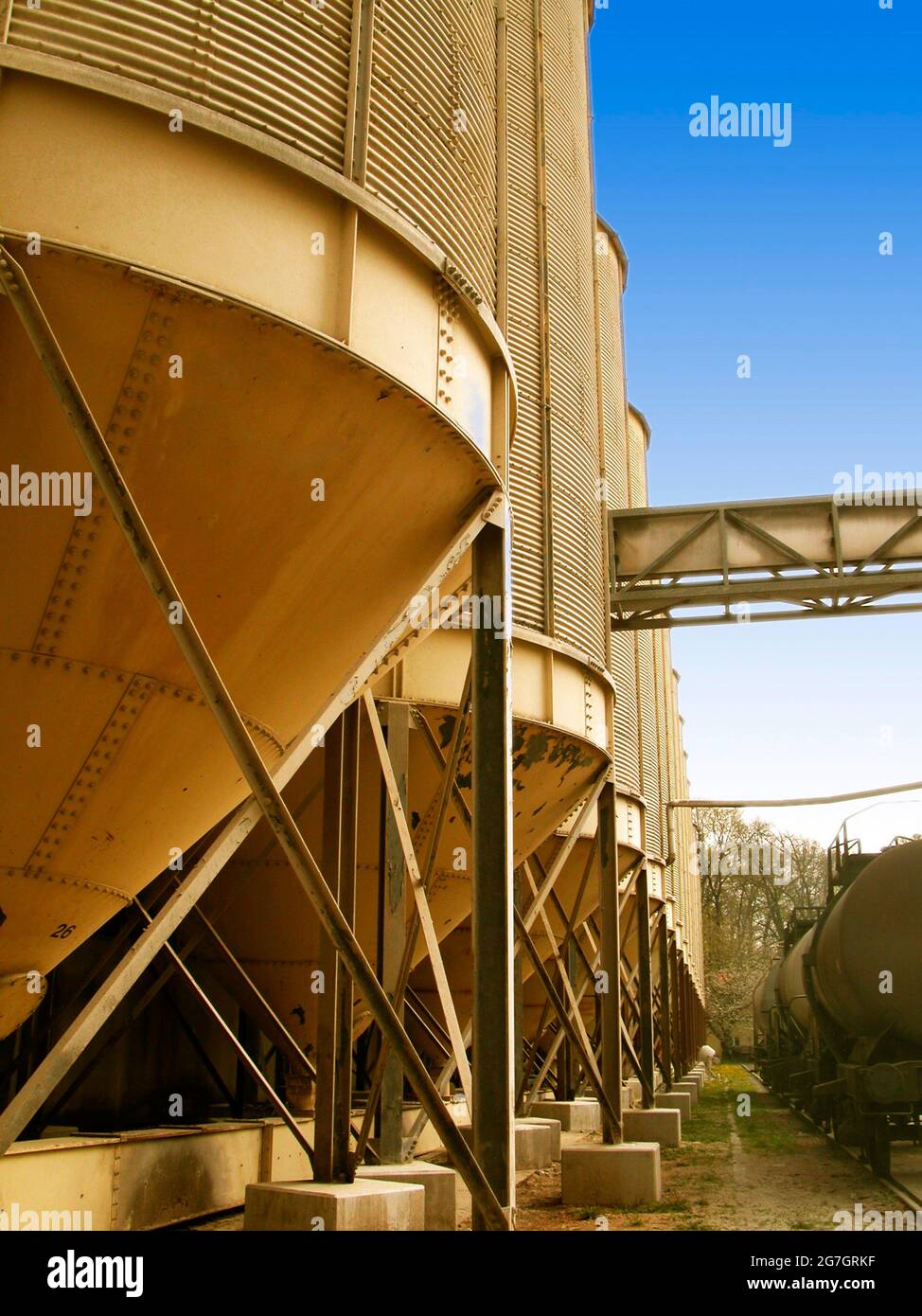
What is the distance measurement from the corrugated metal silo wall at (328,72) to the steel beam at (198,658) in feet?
3.93

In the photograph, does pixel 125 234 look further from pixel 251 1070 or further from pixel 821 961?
pixel 821 961

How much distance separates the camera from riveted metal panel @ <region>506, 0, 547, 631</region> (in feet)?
35.8

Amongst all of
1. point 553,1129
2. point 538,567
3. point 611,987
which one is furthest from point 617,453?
point 553,1129

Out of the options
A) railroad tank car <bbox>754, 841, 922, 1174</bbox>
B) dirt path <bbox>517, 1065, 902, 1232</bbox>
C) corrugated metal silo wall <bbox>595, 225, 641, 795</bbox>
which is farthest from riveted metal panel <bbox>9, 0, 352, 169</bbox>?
railroad tank car <bbox>754, 841, 922, 1174</bbox>

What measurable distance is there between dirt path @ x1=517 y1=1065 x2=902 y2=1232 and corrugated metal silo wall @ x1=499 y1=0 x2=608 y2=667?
4.99 meters

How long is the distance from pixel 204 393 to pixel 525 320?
24.8 feet

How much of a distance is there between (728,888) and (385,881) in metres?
67.7

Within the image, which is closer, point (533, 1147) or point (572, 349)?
point (572, 349)

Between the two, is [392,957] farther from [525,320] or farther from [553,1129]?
[553,1129]

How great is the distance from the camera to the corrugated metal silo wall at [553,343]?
11.2 m

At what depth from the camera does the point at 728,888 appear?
73438mm

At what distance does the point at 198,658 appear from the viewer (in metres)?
4.74

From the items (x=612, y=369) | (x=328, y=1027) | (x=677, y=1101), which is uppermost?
(x=612, y=369)
